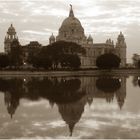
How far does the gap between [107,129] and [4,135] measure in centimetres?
289

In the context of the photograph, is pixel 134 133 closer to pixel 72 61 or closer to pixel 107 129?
pixel 107 129

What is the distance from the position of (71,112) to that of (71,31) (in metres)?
89.0

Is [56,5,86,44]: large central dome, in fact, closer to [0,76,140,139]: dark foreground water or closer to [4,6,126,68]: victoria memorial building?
[4,6,126,68]: victoria memorial building

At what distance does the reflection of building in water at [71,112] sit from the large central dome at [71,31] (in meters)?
84.8

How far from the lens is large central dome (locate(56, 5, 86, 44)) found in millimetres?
102875

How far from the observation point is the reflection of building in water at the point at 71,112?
12.9 m

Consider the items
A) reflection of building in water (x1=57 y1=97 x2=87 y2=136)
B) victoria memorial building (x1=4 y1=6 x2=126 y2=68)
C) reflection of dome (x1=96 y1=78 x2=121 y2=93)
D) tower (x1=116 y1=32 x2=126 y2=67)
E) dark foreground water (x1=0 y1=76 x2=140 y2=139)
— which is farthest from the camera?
tower (x1=116 y1=32 x2=126 y2=67)

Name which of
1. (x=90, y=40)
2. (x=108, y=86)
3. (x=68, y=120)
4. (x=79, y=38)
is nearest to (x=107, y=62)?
(x=79, y=38)

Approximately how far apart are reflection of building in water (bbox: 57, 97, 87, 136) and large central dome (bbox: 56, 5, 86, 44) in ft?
278

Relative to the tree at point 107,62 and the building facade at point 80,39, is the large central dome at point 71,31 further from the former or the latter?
the tree at point 107,62

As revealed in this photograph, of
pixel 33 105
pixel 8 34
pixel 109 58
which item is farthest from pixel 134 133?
pixel 8 34

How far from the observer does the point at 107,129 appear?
11.7 m

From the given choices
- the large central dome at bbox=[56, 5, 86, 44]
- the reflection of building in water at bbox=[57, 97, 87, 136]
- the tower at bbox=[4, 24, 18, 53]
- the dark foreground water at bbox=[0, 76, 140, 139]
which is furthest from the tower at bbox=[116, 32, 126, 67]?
the reflection of building in water at bbox=[57, 97, 87, 136]

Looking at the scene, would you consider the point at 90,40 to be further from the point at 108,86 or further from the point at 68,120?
the point at 68,120
